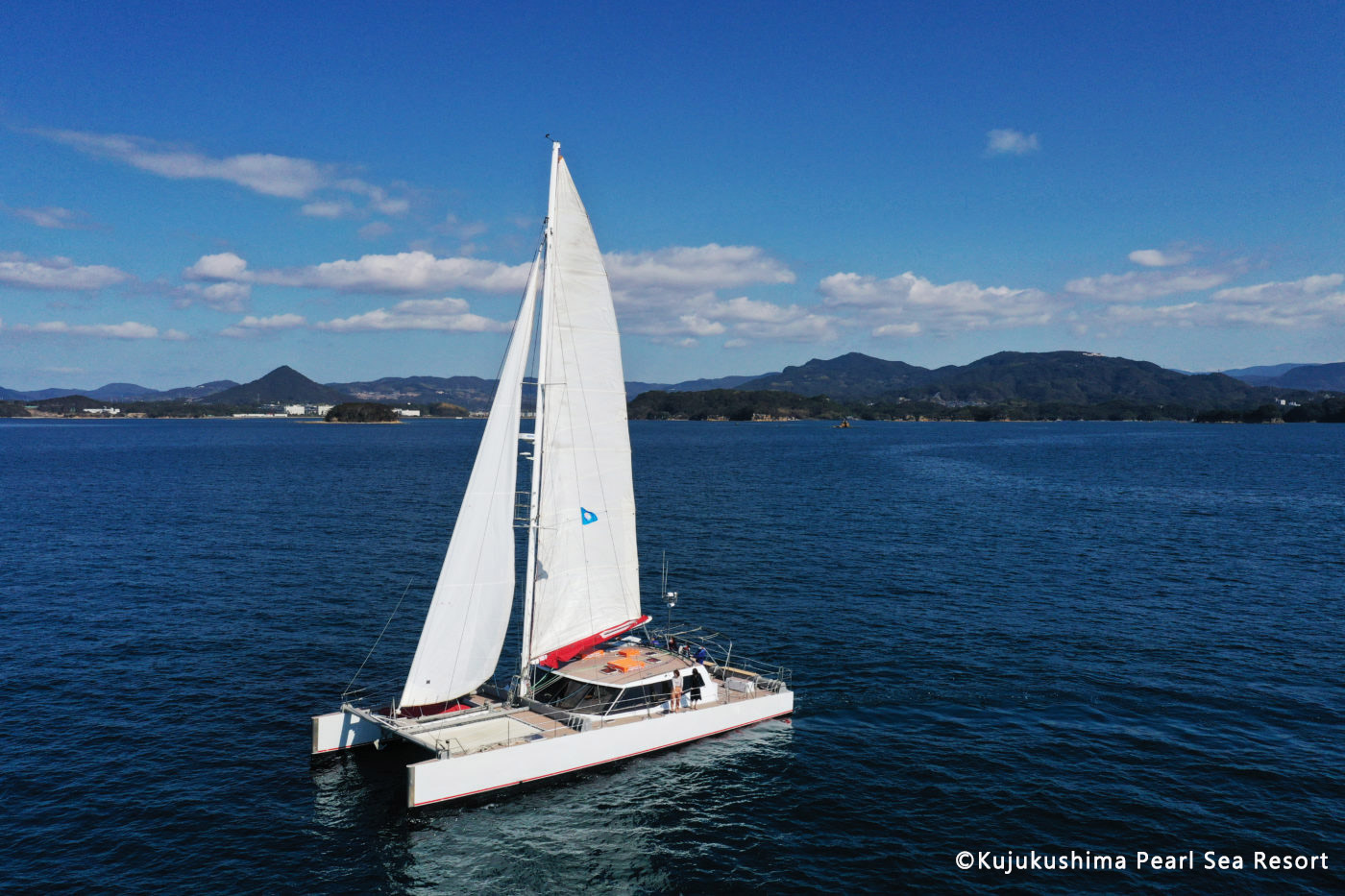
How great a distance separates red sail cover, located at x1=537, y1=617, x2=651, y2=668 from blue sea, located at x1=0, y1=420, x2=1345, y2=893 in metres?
4.63

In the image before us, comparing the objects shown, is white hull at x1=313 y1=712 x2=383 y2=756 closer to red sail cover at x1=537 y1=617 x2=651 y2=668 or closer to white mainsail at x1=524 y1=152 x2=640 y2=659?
white mainsail at x1=524 y1=152 x2=640 y2=659

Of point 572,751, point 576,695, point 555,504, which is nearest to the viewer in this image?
point 572,751

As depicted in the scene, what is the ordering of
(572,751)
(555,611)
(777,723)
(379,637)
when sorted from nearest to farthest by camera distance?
1. (572,751)
2. (555,611)
3. (777,723)
4. (379,637)

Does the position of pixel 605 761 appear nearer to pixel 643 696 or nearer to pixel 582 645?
pixel 643 696

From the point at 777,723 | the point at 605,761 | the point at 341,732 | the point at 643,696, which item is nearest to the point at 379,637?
the point at 341,732

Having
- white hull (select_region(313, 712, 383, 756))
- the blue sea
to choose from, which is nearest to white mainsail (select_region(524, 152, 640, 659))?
white hull (select_region(313, 712, 383, 756))

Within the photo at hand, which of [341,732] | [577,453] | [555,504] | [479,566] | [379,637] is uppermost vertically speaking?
[577,453]

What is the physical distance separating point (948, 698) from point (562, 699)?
605 inches

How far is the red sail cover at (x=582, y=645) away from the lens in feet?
92.5

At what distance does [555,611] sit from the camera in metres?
27.9

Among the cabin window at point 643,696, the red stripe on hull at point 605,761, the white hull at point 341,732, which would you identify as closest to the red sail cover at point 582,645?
the cabin window at point 643,696

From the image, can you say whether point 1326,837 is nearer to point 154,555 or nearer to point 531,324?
point 531,324

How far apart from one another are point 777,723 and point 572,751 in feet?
27.8

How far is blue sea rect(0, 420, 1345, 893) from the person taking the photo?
20.3 m
